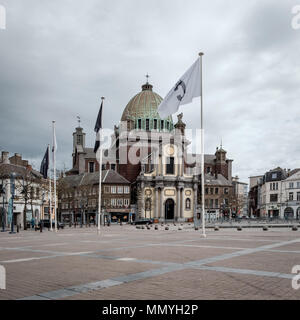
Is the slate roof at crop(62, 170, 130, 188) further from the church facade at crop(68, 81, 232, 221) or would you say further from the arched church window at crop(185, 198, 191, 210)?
the arched church window at crop(185, 198, 191, 210)

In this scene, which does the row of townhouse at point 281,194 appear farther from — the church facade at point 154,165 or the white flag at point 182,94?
the white flag at point 182,94

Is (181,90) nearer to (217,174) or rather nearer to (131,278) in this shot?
(131,278)

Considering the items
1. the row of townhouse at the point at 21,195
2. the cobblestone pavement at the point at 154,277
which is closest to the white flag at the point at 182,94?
the cobblestone pavement at the point at 154,277

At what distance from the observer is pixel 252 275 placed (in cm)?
933

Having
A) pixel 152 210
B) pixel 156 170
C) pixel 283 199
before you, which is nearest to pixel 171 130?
pixel 156 170

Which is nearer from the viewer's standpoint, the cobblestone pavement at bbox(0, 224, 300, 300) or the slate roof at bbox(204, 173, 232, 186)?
the cobblestone pavement at bbox(0, 224, 300, 300)

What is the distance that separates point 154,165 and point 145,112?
15.6 meters

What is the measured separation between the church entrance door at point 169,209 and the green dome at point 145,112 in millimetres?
20738

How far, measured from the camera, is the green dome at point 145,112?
90.9 m

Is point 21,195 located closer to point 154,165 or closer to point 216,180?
point 154,165

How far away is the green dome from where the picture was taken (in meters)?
90.9

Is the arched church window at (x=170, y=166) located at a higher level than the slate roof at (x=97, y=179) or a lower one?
higher

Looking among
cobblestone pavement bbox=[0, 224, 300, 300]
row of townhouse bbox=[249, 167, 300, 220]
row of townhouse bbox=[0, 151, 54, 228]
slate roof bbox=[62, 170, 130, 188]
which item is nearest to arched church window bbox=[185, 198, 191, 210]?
slate roof bbox=[62, 170, 130, 188]

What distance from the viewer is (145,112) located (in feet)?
300
